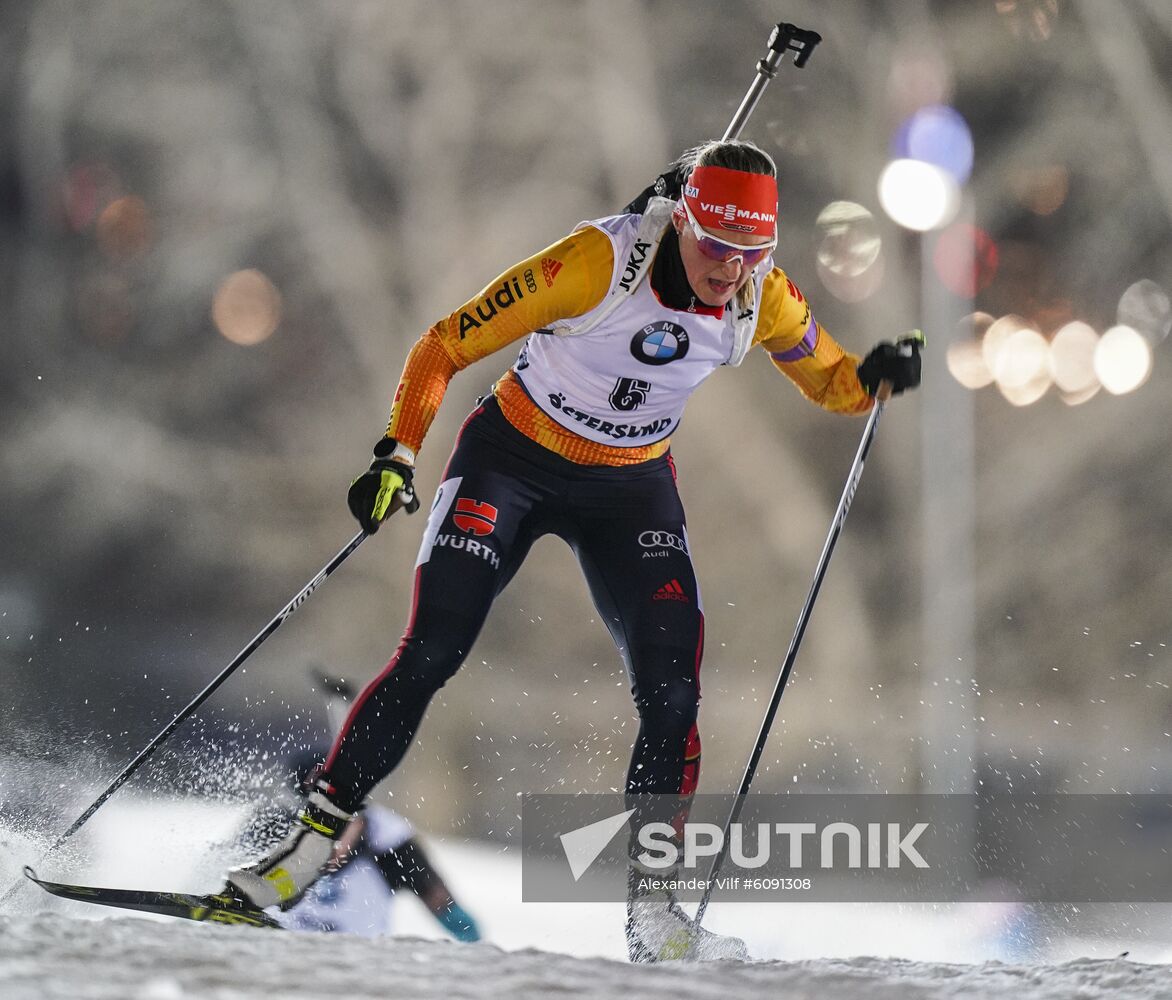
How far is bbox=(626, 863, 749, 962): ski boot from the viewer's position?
265 cm

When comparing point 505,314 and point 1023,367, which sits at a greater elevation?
point 1023,367

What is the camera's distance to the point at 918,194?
27.2 feet

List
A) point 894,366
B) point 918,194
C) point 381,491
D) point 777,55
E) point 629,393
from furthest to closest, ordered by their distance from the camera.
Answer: point 918,194 < point 777,55 < point 894,366 < point 629,393 < point 381,491

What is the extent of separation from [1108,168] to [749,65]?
7.98 feet

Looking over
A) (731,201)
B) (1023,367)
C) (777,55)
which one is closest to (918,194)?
(1023,367)

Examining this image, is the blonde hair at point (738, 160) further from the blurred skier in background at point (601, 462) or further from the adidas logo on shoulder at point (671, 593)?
the adidas logo on shoulder at point (671, 593)

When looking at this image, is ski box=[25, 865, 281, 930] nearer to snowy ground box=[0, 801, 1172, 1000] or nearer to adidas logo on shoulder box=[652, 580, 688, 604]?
snowy ground box=[0, 801, 1172, 1000]

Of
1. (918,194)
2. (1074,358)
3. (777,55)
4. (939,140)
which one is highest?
(939,140)

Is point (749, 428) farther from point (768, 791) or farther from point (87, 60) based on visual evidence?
point (87, 60)

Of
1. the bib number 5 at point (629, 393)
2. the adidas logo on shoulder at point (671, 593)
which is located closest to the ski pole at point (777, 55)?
the bib number 5 at point (629, 393)

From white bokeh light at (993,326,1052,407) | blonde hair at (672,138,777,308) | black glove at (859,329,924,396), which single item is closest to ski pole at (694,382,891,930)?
black glove at (859,329,924,396)

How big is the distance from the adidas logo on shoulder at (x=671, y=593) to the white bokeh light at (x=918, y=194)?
19.8 ft

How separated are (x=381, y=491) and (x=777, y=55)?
1644 mm

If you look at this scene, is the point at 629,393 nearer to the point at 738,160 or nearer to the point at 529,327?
the point at 529,327
